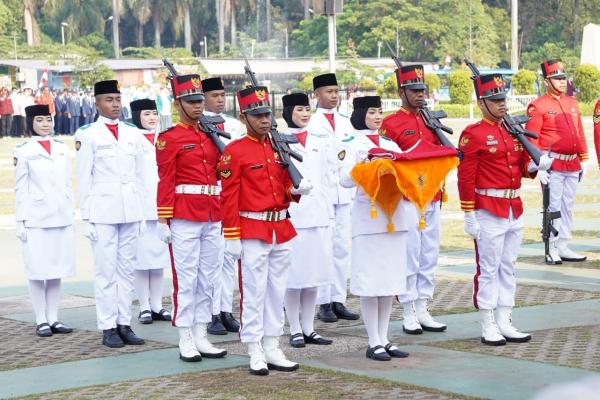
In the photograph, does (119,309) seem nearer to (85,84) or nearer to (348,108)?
(348,108)

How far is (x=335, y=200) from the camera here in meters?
11.6

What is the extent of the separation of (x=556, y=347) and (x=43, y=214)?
4472 mm

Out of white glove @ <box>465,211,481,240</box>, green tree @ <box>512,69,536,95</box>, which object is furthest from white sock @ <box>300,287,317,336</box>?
green tree @ <box>512,69,536,95</box>

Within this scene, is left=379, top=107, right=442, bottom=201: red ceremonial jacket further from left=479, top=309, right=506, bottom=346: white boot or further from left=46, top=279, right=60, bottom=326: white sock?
left=46, top=279, right=60, bottom=326: white sock

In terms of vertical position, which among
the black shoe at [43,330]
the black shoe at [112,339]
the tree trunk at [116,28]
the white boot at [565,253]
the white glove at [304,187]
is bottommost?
the white boot at [565,253]

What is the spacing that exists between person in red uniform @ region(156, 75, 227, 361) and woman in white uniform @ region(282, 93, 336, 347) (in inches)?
25.4

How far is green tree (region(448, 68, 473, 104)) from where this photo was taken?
5600 centimetres

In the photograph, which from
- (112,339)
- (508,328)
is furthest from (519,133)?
(112,339)

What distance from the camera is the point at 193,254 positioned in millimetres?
9773

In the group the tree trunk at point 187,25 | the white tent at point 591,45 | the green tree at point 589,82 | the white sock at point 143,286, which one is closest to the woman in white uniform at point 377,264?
the white sock at point 143,286

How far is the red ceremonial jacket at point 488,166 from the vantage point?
10.2m

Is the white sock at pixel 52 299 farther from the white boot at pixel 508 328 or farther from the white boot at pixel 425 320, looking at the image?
the white boot at pixel 508 328

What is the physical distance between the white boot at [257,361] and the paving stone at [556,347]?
1.66 metres

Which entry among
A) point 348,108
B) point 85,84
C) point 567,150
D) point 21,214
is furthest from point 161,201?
point 85,84
